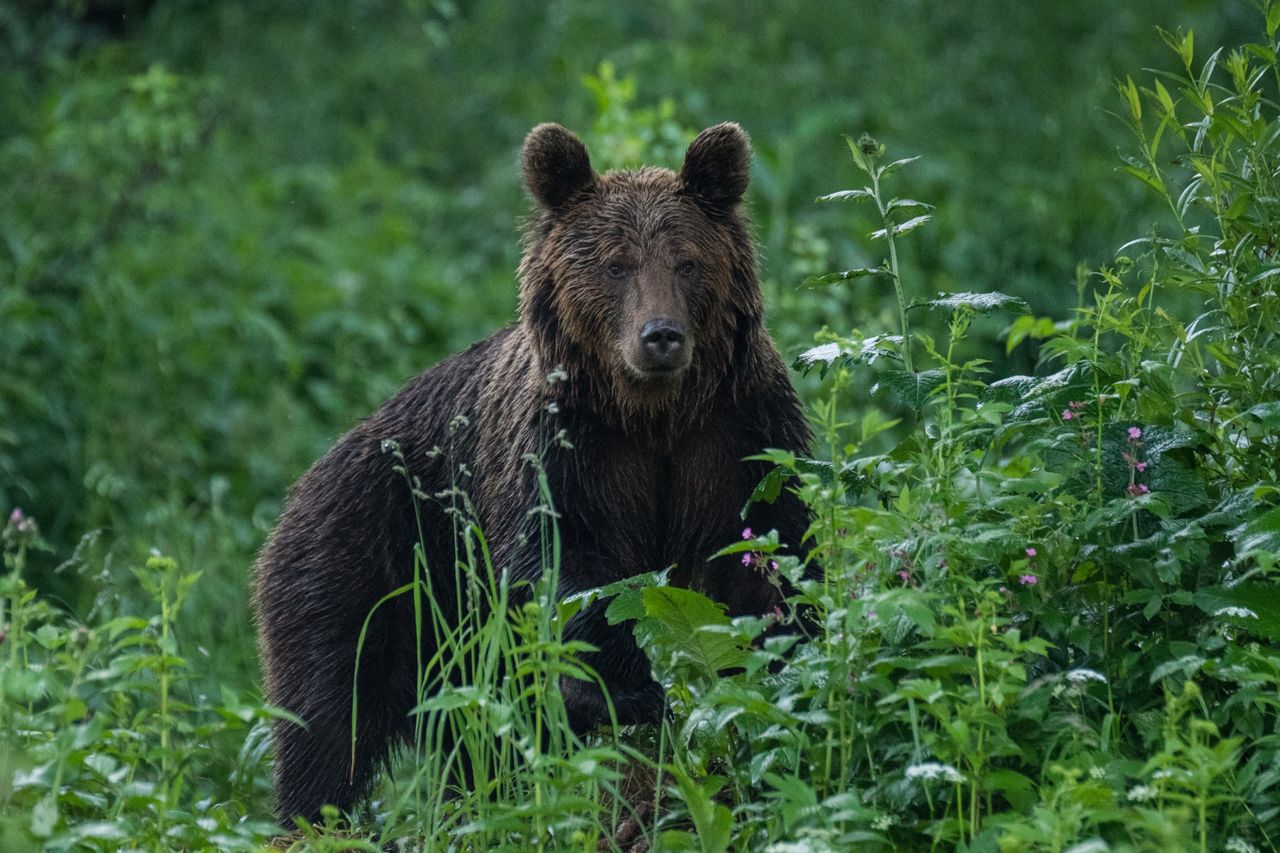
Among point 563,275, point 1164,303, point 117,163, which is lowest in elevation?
point 1164,303

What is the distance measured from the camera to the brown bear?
16.4 feet

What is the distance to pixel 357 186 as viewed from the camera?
11516 mm

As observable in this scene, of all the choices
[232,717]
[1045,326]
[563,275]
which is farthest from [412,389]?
[232,717]

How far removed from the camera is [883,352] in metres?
4.12

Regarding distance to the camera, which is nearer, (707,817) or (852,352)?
(707,817)

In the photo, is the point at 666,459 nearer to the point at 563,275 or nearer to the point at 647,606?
the point at 563,275

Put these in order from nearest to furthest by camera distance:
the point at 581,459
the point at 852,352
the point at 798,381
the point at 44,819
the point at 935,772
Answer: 1. the point at 44,819
2. the point at 935,772
3. the point at 852,352
4. the point at 581,459
5. the point at 798,381

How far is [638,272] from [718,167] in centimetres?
45

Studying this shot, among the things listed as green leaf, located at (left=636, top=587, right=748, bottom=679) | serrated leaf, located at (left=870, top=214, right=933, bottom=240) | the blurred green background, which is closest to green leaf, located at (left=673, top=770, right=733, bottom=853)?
green leaf, located at (left=636, top=587, right=748, bottom=679)

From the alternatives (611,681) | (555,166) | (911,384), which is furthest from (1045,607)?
(555,166)

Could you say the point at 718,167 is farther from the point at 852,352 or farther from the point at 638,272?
the point at 852,352

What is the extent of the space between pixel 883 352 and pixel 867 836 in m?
1.25

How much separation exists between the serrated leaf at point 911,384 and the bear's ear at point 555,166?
5.33ft

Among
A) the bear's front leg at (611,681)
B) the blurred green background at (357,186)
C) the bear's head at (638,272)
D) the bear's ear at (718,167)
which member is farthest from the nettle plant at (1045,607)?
the blurred green background at (357,186)
